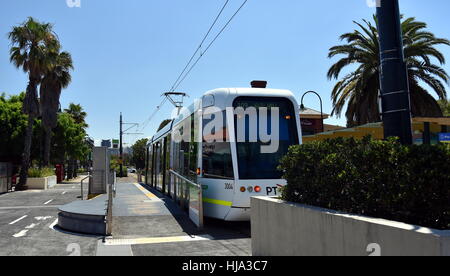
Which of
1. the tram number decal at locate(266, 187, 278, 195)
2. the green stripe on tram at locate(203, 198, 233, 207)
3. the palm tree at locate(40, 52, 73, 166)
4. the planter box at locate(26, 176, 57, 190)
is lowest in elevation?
the planter box at locate(26, 176, 57, 190)

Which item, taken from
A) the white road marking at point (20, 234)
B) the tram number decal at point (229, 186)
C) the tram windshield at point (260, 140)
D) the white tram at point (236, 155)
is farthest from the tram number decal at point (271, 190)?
the white road marking at point (20, 234)

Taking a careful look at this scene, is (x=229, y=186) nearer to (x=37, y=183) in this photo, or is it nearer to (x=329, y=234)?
(x=329, y=234)

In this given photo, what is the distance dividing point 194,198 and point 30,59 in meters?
23.6

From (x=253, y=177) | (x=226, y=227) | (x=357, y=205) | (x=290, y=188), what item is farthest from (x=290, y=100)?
(x=357, y=205)

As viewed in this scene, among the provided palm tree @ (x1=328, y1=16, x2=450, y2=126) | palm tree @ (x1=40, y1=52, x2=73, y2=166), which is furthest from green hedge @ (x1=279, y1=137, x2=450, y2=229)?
palm tree @ (x1=40, y1=52, x2=73, y2=166)

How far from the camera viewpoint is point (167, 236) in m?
8.73

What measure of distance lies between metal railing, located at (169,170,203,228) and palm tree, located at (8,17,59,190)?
69.6ft

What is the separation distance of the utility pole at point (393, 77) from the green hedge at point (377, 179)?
0.48 metres

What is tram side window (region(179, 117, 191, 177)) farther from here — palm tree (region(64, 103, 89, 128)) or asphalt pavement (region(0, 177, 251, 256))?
palm tree (region(64, 103, 89, 128))

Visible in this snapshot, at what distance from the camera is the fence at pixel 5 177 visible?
25625 millimetres

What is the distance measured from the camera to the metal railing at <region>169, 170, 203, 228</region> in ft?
30.7

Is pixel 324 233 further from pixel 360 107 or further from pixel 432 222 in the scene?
pixel 360 107

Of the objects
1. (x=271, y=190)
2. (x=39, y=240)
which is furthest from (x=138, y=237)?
(x=271, y=190)
